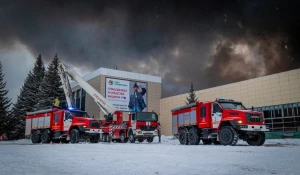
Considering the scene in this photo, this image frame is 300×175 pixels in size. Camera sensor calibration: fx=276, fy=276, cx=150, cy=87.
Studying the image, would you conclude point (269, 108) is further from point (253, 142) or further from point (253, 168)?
point (253, 168)

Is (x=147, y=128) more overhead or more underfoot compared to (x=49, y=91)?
more underfoot

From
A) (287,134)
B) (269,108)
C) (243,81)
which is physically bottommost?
(287,134)

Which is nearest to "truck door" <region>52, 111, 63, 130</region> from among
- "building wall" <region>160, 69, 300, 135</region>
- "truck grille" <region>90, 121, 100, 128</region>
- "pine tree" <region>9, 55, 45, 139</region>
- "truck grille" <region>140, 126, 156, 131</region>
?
"truck grille" <region>90, 121, 100, 128</region>

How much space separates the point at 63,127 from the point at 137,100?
30.5m

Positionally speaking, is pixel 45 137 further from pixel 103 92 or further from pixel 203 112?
pixel 103 92

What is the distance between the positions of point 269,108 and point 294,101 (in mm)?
3876

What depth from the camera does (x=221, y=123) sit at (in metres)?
16.6

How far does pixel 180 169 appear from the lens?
6098 mm

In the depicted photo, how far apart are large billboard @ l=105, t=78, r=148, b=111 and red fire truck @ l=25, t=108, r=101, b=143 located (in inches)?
936

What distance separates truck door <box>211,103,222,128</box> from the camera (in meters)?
16.8

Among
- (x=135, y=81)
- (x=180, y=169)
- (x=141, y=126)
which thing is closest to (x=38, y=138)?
(x=141, y=126)

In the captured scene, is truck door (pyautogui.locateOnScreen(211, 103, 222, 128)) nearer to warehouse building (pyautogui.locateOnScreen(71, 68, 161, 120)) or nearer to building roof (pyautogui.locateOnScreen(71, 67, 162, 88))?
warehouse building (pyautogui.locateOnScreen(71, 68, 161, 120))

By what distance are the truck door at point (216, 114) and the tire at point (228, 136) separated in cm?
68

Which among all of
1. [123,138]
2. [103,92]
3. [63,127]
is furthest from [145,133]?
[103,92]
